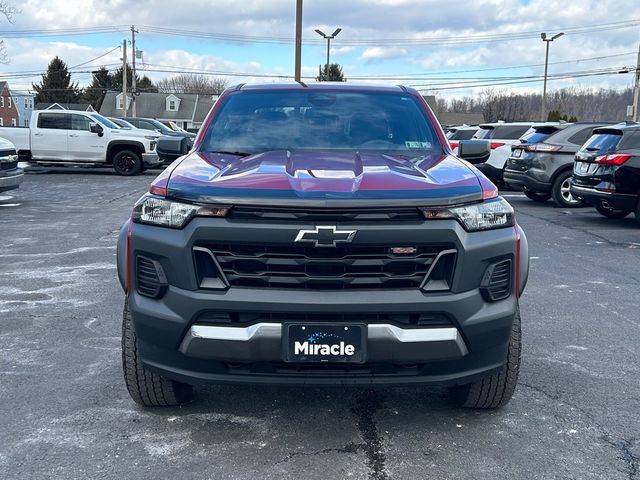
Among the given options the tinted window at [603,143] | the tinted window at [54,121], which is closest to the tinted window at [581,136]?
the tinted window at [603,143]

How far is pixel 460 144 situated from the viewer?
16.8ft

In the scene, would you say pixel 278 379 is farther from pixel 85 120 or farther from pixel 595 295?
pixel 85 120

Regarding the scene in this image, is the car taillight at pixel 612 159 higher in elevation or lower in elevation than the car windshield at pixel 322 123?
lower

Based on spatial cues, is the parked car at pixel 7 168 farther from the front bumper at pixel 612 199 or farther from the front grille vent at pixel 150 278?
the front grille vent at pixel 150 278

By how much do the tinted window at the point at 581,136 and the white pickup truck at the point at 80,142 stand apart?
11.9 meters

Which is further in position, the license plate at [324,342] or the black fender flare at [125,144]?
the black fender flare at [125,144]

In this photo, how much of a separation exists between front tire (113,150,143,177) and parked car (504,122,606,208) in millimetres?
11527

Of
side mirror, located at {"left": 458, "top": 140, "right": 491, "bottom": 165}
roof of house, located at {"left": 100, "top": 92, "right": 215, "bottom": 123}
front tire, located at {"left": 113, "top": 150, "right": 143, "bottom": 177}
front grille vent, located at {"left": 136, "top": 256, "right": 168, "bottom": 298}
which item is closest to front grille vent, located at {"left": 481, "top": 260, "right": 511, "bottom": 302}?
front grille vent, located at {"left": 136, "top": 256, "right": 168, "bottom": 298}

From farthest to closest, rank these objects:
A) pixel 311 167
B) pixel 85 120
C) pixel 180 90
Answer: pixel 180 90, pixel 85 120, pixel 311 167

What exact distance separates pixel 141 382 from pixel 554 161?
11761mm

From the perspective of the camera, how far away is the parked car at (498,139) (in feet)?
56.3

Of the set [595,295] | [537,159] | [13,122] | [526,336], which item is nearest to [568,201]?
[537,159]

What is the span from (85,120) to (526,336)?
728 inches

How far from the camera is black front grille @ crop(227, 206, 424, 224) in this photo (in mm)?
3090
